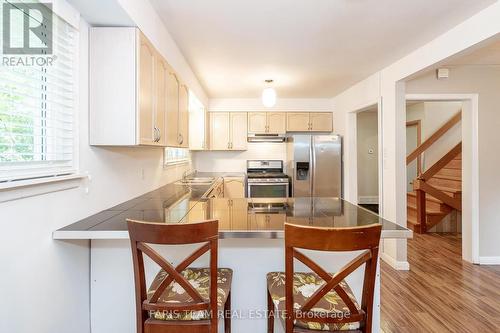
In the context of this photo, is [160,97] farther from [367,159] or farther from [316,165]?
[367,159]

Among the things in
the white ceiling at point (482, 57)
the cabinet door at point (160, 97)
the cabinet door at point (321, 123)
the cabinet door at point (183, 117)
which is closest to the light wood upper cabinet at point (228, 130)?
the cabinet door at point (321, 123)

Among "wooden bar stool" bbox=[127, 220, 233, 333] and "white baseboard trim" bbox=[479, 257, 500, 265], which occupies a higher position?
"wooden bar stool" bbox=[127, 220, 233, 333]

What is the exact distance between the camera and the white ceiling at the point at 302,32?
2.15 m

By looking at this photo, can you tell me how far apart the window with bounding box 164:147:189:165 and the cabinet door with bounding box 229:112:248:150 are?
932 millimetres

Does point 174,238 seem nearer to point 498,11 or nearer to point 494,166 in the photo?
point 498,11

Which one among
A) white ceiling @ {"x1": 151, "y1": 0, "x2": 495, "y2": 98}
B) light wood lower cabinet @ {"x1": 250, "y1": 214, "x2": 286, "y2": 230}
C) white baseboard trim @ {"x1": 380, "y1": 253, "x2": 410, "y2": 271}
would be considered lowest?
white baseboard trim @ {"x1": 380, "y1": 253, "x2": 410, "y2": 271}

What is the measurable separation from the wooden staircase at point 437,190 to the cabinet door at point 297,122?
212cm

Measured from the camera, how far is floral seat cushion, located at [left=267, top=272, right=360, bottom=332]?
1.19 m

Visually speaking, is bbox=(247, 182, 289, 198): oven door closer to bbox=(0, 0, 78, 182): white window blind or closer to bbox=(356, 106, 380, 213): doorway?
bbox=(356, 106, 380, 213): doorway

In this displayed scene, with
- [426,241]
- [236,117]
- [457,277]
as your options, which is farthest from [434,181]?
[236,117]

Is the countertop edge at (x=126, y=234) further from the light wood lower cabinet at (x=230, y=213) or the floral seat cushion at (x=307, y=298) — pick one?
the floral seat cushion at (x=307, y=298)

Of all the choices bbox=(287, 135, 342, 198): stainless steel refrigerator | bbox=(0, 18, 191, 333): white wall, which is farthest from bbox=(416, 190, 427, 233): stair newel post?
bbox=(0, 18, 191, 333): white wall

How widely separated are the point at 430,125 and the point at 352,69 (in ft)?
9.71

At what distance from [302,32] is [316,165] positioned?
2660 mm
